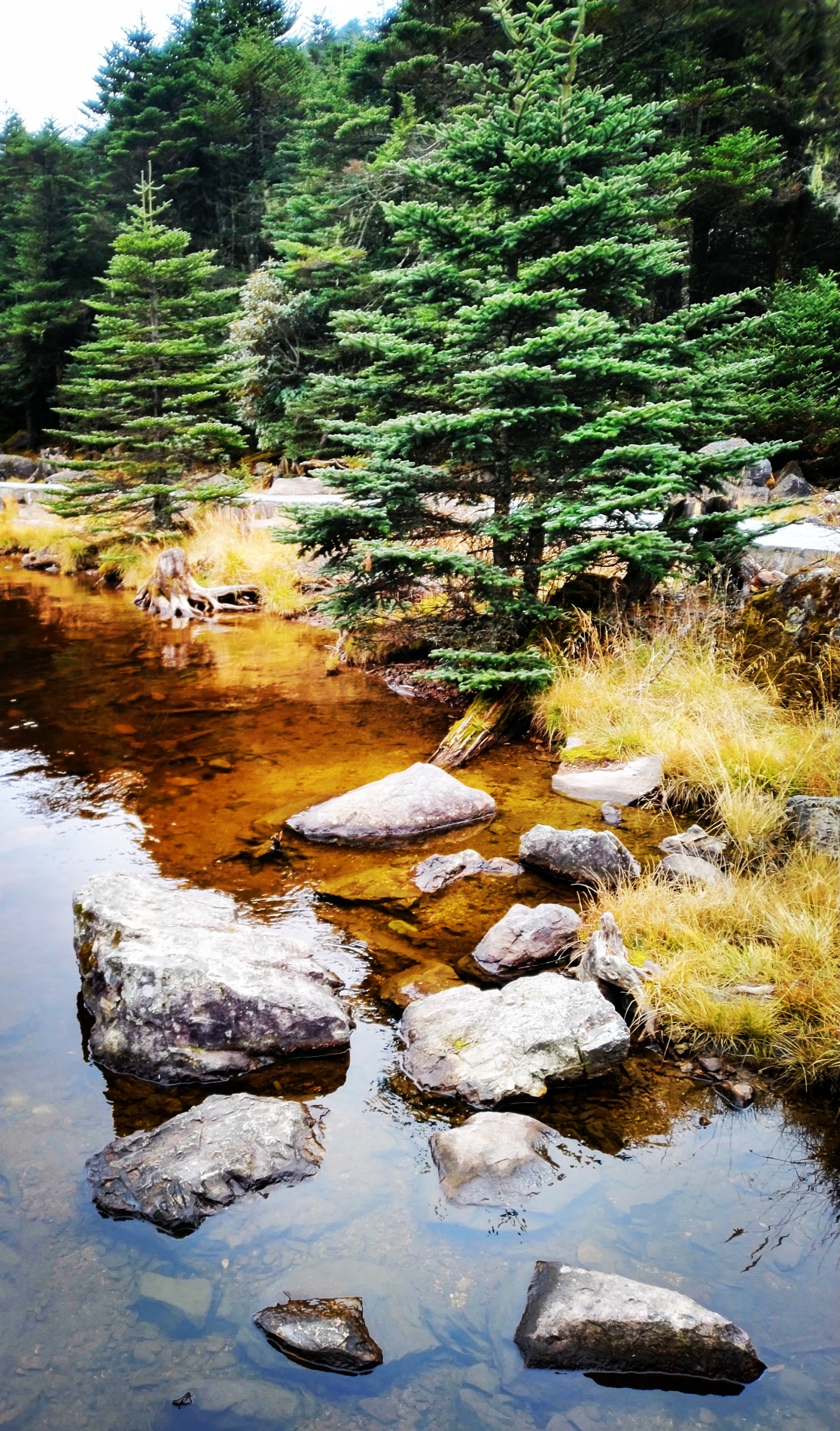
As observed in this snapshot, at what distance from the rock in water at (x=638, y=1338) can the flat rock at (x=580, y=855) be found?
2.45 meters

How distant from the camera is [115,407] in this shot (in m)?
15.9

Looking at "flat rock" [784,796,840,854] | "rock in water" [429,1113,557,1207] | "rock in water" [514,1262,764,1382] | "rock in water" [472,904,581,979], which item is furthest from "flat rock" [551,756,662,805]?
"rock in water" [514,1262,764,1382]

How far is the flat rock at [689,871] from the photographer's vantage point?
4.55 meters

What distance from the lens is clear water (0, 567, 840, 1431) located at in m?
2.30

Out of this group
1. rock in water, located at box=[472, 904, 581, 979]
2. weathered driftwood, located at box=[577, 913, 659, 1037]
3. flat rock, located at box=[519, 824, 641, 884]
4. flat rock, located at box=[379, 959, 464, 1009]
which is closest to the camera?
weathered driftwood, located at box=[577, 913, 659, 1037]

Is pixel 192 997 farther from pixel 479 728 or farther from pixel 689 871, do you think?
pixel 479 728

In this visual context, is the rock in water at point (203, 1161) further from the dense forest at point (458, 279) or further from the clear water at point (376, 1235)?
the dense forest at point (458, 279)

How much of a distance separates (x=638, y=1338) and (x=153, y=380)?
52.2 ft

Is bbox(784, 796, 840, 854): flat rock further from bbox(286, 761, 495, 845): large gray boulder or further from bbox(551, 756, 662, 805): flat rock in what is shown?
bbox(286, 761, 495, 845): large gray boulder

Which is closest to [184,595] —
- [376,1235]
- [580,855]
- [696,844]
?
[580,855]

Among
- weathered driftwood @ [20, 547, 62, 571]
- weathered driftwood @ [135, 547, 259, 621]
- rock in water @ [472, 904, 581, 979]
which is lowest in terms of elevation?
rock in water @ [472, 904, 581, 979]

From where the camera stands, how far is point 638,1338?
92.6 inches

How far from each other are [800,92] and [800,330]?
6166 millimetres

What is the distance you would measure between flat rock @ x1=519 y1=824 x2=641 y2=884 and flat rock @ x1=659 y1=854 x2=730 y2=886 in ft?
0.55
